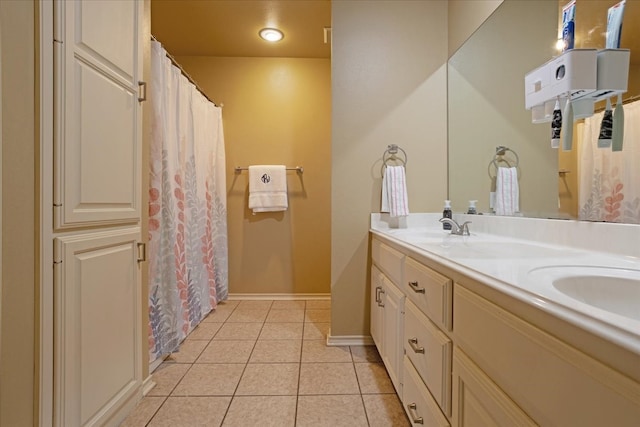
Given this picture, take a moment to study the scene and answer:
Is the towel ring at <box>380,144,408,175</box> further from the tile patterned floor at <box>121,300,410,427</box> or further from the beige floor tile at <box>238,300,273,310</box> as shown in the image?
the beige floor tile at <box>238,300,273,310</box>

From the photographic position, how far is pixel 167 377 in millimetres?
1687

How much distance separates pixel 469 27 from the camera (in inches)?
71.2

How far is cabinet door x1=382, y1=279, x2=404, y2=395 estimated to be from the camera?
4.37 ft

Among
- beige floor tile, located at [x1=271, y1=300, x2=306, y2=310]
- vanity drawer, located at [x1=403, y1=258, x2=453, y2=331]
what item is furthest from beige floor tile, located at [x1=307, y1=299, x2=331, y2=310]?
vanity drawer, located at [x1=403, y1=258, x2=453, y2=331]

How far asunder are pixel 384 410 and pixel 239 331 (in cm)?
126

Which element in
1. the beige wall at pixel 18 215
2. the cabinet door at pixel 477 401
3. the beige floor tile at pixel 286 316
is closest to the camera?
the cabinet door at pixel 477 401

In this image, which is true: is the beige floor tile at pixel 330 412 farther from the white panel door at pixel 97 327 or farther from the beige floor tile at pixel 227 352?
the white panel door at pixel 97 327

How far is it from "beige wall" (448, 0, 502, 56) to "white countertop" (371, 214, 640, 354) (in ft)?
3.50

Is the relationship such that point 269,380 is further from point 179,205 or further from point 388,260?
point 179,205

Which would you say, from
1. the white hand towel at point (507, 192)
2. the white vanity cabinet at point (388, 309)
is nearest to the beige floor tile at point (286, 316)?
the white vanity cabinet at point (388, 309)

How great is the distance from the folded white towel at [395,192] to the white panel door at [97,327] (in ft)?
4.51

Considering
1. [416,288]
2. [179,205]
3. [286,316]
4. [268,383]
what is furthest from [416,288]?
[286,316]

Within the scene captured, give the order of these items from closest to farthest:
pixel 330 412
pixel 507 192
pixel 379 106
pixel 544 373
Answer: pixel 544 373
pixel 330 412
pixel 507 192
pixel 379 106

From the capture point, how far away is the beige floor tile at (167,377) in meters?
1.56
